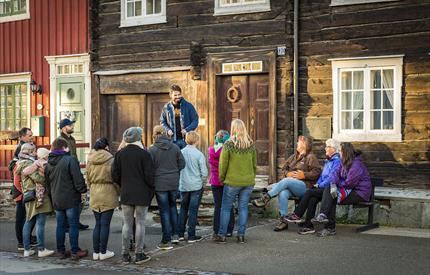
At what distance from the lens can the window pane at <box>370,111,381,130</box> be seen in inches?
536

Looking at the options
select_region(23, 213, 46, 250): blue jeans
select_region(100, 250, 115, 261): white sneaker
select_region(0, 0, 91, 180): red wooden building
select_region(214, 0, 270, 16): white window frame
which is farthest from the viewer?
select_region(0, 0, 91, 180): red wooden building

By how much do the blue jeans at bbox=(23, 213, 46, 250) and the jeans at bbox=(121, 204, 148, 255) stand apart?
163 centimetres

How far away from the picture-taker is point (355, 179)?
10.9 m

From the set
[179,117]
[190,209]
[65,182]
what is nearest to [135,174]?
[65,182]

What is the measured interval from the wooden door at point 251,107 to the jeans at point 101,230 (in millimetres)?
5828

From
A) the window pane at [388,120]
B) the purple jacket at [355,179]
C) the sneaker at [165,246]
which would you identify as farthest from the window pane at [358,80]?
the sneaker at [165,246]

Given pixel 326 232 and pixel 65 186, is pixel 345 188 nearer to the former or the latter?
pixel 326 232

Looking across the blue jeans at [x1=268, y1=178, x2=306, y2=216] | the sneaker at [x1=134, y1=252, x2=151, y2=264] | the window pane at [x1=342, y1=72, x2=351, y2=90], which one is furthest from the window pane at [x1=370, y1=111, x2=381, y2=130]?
the sneaker at [x1=134, y1=252, x2=151, y2=264]

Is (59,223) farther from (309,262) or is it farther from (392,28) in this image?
(392,28)

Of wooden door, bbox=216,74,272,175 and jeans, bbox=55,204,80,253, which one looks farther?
wooden door, bbox=216,74,272,175

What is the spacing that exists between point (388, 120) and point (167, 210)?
5.41 m

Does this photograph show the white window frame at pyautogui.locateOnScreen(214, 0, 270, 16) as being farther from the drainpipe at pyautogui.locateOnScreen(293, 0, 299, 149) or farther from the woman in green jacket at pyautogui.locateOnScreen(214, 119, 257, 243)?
the woman in green jacket at pyautogui.locateOnScreen(214, 119, 257, 243)

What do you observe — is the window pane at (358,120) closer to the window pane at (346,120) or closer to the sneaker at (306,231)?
the window pane at (346,120)

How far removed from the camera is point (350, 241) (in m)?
10.3
